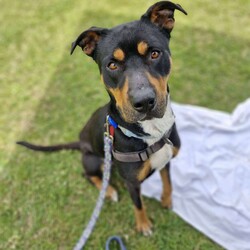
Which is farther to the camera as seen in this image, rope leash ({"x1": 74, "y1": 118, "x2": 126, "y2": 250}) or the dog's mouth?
rope leash ({"x1": 74, "y1": 118, "x2": 126, "y2": 250})

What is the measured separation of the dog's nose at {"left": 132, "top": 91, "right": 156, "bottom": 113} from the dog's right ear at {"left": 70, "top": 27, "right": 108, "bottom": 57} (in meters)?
0.67

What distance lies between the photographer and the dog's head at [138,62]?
258cm

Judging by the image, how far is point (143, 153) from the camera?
308 centimetres

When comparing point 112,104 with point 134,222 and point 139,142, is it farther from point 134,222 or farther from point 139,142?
point 134,222

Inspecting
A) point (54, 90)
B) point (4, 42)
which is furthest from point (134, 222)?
point (4, 42)

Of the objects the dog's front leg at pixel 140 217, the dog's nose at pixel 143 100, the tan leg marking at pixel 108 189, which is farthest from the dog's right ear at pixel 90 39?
the tan leg marking at pixel 108 189

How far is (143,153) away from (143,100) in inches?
27.9

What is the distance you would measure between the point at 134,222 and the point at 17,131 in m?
2.30

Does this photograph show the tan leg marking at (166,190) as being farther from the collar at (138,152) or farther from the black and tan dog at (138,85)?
the collar at (138,152)

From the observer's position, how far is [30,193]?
14.6 feet

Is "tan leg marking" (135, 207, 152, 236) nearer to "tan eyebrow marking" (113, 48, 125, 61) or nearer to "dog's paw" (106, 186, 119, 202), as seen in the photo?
"dog's paw" (106, 186, 119, 202)

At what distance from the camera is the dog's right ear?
281 centimetres

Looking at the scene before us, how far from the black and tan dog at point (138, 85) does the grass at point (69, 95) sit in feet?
3.39

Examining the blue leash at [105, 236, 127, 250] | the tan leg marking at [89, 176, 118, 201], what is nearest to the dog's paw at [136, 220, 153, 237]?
the blue leash at [105, 236, 127, 250]
